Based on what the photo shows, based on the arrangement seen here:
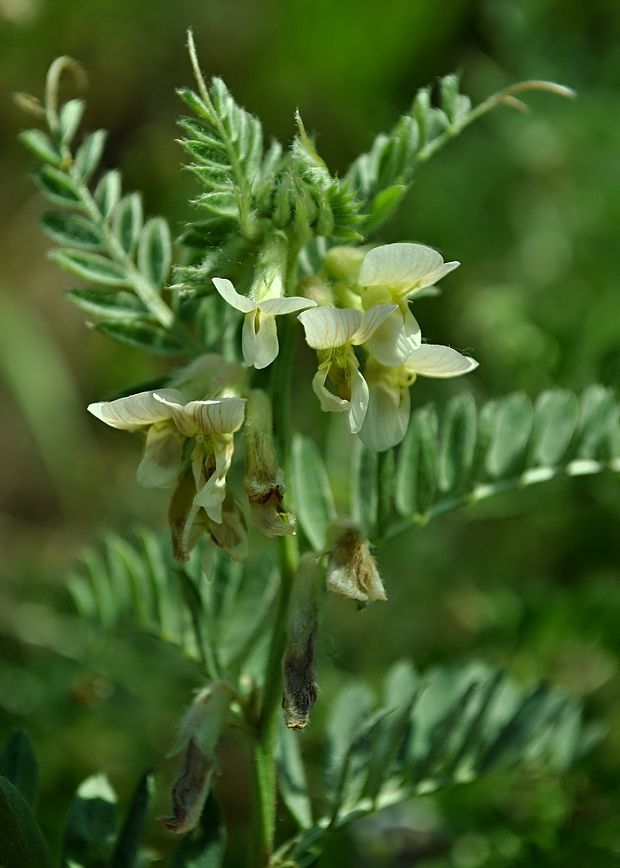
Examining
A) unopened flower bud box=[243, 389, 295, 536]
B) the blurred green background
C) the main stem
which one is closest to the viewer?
unopened flower bud box=[243, 389, 295, 536]

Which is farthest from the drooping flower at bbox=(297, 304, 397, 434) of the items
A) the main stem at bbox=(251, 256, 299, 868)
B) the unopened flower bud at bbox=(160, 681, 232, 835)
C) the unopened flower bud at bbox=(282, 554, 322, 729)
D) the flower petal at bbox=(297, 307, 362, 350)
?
the unopened flower bud at bbox=(160, 681, 232, 835)

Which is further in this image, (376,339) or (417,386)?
(417,386)

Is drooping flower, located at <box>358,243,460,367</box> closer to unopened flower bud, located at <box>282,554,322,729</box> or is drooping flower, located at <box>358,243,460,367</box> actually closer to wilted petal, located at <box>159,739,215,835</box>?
unopened flower bud, located at <box>282,554,322,729</box>

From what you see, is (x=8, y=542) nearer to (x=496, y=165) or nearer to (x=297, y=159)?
(x=496, y=165)

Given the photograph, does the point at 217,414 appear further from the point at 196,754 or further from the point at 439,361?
the point at 196,754

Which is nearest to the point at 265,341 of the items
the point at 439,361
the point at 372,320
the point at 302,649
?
the point at 372,320

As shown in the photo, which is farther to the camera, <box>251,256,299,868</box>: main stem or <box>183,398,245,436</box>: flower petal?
<box>251,256,299,868</box>: main stem
